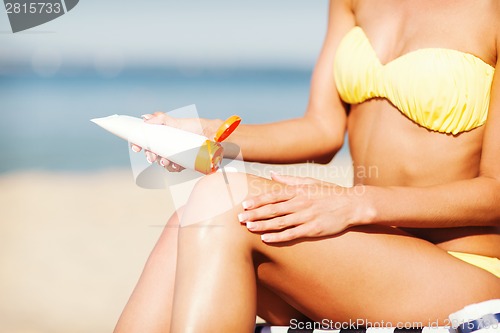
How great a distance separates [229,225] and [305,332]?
36cm

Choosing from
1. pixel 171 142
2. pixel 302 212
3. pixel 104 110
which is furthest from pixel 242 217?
pixel 104 110

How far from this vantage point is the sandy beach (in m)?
3.67

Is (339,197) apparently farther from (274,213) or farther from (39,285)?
(39,285)

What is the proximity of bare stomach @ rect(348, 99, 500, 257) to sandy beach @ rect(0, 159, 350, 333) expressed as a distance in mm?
1920

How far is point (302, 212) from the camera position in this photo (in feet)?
4.94

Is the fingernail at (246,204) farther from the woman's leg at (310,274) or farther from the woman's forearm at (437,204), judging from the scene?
the woman's forearm at (437,204)

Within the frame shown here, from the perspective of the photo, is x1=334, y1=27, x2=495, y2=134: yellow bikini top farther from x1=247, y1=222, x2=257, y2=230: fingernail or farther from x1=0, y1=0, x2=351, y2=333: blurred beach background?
x1=0, y1=0, x2=351, y2=333: blurred beach background

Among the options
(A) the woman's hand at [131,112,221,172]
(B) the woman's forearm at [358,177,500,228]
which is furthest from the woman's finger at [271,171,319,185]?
(A) the woman's hand at [131,112,221,172]

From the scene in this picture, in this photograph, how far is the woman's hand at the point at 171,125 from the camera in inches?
67.1

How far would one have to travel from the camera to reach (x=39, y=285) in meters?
4.11

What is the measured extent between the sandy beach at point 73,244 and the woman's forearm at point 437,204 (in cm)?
215

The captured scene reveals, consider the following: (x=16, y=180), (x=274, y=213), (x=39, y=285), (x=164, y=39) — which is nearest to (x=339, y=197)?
(x=274, y=213)

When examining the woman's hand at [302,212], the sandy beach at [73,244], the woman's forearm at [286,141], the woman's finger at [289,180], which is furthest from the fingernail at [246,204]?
the sandy beach at [73,244]

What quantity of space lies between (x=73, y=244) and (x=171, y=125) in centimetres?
327
